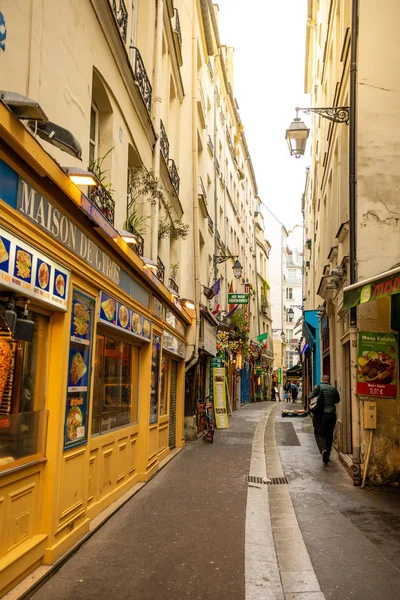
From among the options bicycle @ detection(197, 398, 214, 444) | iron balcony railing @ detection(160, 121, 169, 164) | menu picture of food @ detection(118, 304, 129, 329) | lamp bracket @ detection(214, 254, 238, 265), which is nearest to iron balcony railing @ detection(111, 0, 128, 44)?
iron balcony railing @ detection(160, 121, 169, 164)

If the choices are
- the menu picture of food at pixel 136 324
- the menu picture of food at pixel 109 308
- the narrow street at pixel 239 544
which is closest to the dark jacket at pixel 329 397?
the narrow street at pixel 239 544

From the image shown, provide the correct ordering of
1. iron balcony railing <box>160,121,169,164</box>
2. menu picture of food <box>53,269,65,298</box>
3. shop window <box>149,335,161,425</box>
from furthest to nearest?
iron balcony railing <box>160,121,169,164</box> → shop window <box>149,335,161,425</box> → menu picture of food <box>53,269,65,298</box>

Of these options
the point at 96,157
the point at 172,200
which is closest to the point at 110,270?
the point at 96,157

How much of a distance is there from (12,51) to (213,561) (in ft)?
15.8

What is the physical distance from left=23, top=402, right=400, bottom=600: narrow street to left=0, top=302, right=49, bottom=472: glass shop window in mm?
1064

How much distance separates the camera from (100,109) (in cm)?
826

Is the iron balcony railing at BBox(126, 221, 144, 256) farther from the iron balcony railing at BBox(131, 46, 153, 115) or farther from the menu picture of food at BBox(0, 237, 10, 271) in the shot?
the menu picture of food at BBox(0, 237, 10, 271)

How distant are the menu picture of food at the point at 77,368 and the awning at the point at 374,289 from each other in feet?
13.4

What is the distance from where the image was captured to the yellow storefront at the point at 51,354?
13.8ft

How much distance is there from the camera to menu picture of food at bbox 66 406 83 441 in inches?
213

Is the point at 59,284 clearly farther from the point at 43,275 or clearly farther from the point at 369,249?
the point at 369,249

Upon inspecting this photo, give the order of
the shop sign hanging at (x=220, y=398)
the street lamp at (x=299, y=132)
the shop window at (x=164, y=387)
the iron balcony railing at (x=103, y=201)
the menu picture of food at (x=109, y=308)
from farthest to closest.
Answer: the shop sign hanging at (x=220, y=398) → the shop window at (x=164, y=387) → the street lamp at (x=299, y=132) → the iron balcony railing at (x=103, y=201) → the menu picture of food at (x=109, y=308)

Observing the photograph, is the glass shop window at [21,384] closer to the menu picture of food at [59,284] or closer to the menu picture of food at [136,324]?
the menu picture of food at [59,284]

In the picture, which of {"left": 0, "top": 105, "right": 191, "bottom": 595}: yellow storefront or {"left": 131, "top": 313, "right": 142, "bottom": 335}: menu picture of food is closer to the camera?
{"left": 0, "top": 105, "right": 191, "bottom": 595}: yellow storefront
